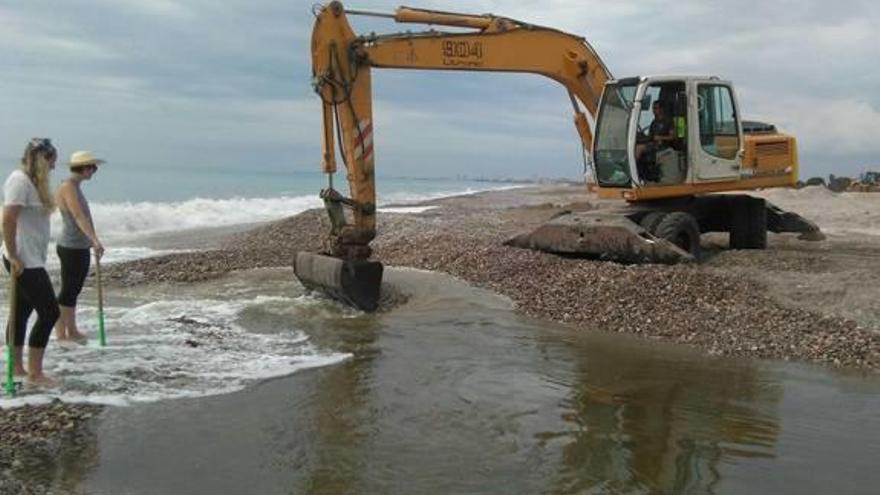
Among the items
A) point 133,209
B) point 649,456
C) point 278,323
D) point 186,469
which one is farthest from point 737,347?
point 133,209

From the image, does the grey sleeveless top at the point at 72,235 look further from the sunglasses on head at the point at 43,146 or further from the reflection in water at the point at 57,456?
the reflection in water at the point at 57,456

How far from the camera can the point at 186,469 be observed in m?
4.97

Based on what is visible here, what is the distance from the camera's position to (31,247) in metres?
6.49

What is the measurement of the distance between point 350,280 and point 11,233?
4.55 metres

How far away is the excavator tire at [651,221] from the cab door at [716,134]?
1.12 metres

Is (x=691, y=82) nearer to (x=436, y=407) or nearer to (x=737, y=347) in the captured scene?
(x=737, y=347)

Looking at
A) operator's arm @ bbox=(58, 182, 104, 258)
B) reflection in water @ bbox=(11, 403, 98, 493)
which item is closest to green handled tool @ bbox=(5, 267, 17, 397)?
reflection in water @ bbox=(11, 403, 98, 493)

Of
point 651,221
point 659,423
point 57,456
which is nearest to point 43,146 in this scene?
point 57,456

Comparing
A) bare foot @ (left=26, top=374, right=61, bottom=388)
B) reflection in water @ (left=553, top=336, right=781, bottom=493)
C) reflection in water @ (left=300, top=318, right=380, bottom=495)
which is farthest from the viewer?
bare foot @ (left=26, top=374, right=61, bottom=388)

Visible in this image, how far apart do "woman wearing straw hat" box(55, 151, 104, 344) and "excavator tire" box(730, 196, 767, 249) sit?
35.5 feet

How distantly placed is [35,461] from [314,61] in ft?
22.4

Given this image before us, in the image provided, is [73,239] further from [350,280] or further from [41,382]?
[350,280]

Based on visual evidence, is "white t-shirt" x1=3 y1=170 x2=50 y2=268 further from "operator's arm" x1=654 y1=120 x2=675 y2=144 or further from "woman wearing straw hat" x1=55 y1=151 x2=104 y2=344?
"operator's arm" x1=654 y1=120 x2=675 y2=144

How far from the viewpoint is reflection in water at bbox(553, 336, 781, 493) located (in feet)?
16.4
